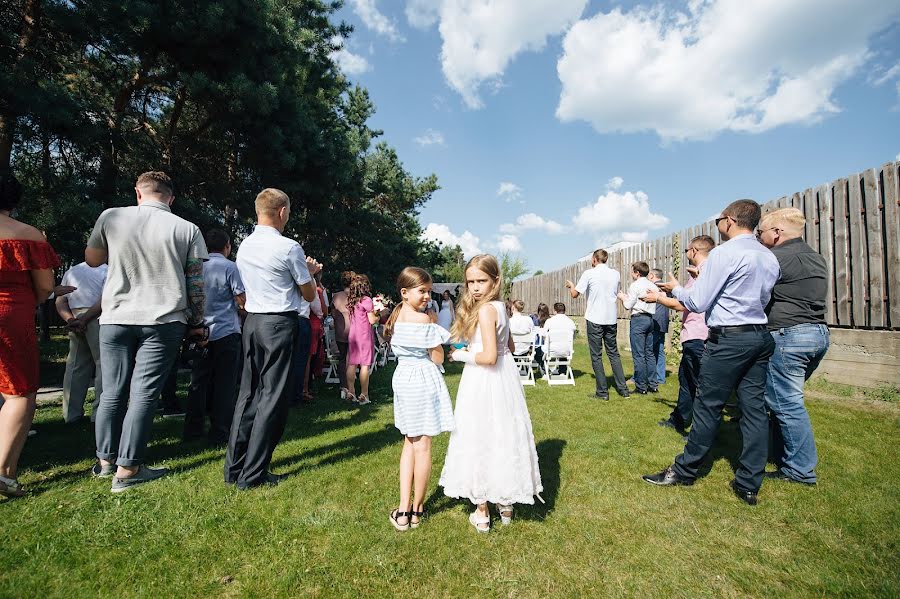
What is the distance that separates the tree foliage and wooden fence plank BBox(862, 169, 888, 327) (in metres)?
9.28

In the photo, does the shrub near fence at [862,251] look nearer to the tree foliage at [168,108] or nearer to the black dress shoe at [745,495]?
the black dress shoe at [745,495]

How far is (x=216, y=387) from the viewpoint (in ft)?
13.4

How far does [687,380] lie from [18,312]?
6045 mm

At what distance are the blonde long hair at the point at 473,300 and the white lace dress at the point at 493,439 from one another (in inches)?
3.0

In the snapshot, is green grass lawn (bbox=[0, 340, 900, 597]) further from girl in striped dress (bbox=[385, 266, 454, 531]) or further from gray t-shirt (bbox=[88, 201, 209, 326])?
gray t-shirt (bbox=[88, 201, 209, 326])

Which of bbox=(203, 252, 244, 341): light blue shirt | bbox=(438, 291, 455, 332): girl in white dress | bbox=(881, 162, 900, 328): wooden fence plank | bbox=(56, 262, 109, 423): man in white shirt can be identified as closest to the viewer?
bbox=(203, 252, 244, 341): light blue shirt

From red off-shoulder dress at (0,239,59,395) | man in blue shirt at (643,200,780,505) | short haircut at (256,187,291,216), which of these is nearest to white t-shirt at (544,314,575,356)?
man in blue shirt at (643,200,780,505)

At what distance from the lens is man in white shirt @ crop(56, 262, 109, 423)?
443 cm

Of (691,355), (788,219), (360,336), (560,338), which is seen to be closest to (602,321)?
(560,338)

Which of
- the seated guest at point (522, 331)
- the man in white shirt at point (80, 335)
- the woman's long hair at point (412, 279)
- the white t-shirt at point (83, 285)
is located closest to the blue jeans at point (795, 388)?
the woman's long hair at point (412, 279)

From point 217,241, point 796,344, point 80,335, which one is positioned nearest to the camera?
point 796,344

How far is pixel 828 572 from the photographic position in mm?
2162

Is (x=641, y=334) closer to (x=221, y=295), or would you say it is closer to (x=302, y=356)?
(x=302, y=356)

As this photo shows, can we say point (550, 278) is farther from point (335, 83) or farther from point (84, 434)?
point (84, 434)
